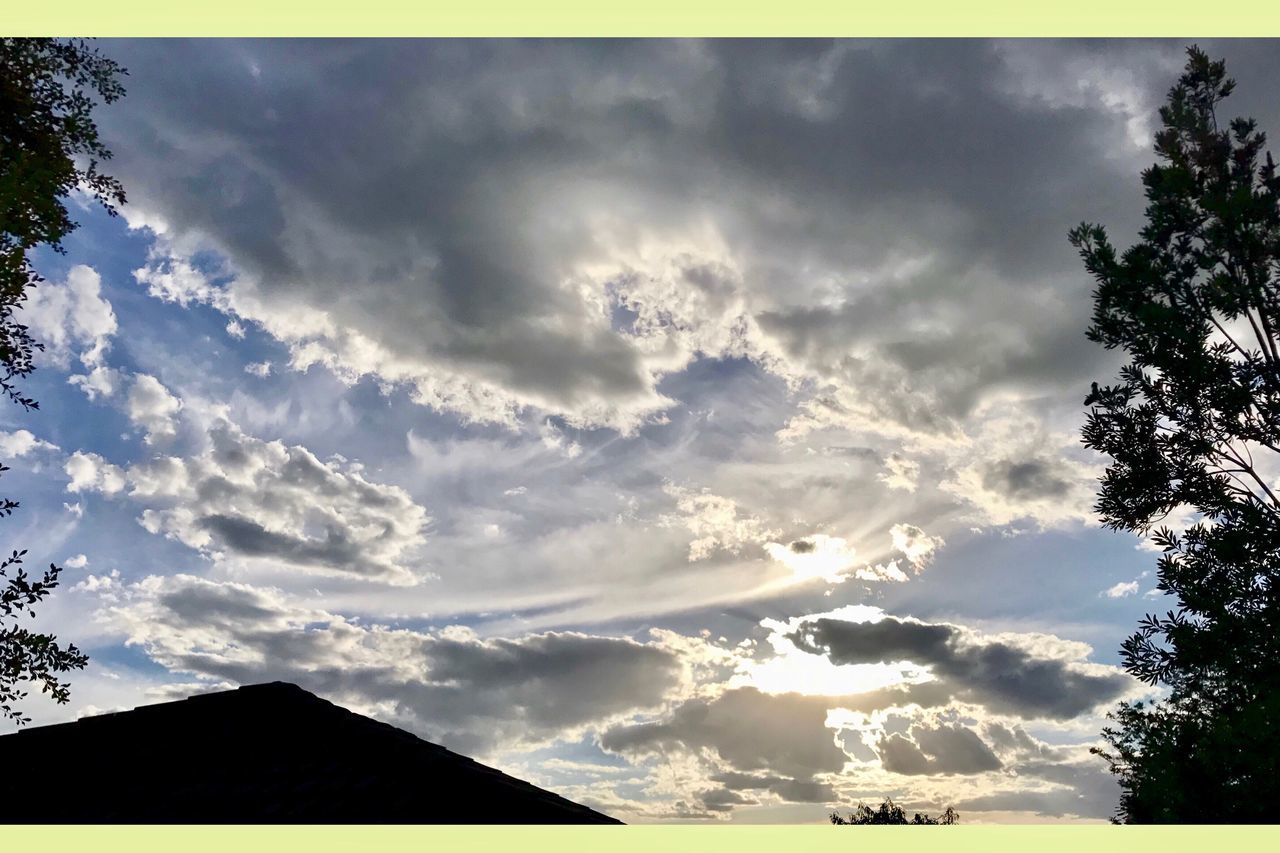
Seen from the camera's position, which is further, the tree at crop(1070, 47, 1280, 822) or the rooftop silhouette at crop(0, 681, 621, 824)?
the tree at crop(1070, 47, 1280, 822)

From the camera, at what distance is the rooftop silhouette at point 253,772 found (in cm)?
733

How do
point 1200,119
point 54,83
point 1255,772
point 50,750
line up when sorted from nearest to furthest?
point 50,750 < point 1255,772 < point 54,83 < point 1200,119

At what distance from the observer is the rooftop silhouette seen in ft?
24.0

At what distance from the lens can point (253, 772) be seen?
8.57 meters

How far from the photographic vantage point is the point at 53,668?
42.7 feet

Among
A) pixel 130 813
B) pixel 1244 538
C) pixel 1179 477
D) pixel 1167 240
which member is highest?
pixel 1167 240

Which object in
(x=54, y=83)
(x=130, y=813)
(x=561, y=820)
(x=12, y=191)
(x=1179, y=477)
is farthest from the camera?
(x=1179, y=477)

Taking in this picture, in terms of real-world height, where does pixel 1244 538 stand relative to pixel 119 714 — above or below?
above

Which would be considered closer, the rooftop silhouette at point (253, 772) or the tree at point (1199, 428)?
the rooftop silhouette at point (253, 772)

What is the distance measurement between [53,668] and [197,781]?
642 cm

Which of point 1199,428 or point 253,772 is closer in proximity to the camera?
point 253,772

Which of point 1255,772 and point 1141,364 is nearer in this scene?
point 1255,772

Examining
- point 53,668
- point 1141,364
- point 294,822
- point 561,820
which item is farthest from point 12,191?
point 1141,364

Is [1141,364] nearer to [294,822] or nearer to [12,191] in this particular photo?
[294,822]
